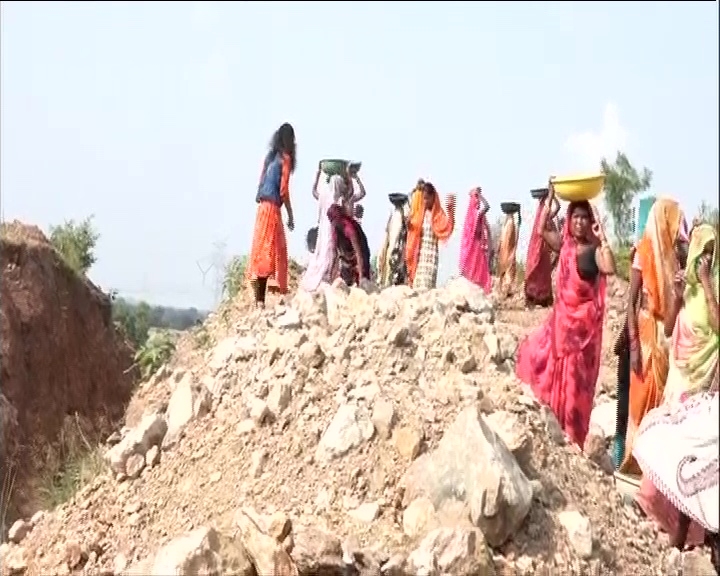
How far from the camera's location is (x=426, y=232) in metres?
9.64

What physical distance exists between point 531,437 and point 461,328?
910mm

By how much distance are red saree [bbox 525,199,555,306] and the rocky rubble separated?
15.8ft

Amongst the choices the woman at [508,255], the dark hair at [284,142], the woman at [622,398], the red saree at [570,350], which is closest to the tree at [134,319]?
the woman at [508,255]

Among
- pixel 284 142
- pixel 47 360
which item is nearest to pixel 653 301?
pixel 284 142

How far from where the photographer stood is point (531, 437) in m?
4.17

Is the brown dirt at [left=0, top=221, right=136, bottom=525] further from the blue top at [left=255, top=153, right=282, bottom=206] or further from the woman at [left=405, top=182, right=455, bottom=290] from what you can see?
the woman at [left=405, top=182, right=455, bottom=290]

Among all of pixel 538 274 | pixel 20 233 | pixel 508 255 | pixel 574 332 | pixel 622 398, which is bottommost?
pixel 622 398

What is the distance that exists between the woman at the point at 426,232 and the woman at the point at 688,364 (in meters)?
5.26

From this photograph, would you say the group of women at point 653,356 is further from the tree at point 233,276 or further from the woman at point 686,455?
the tree at point 233,276

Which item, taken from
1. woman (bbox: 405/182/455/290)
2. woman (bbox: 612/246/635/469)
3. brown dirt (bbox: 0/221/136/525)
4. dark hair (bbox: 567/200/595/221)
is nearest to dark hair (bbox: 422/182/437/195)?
woman (bbox: 405/182/455/290)

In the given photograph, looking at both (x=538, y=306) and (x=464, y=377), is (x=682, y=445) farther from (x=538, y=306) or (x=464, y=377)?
(x=538, y=306)

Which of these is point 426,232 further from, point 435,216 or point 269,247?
point 269,247

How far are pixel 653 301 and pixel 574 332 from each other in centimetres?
40

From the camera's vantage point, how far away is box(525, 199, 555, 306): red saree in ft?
32.4
